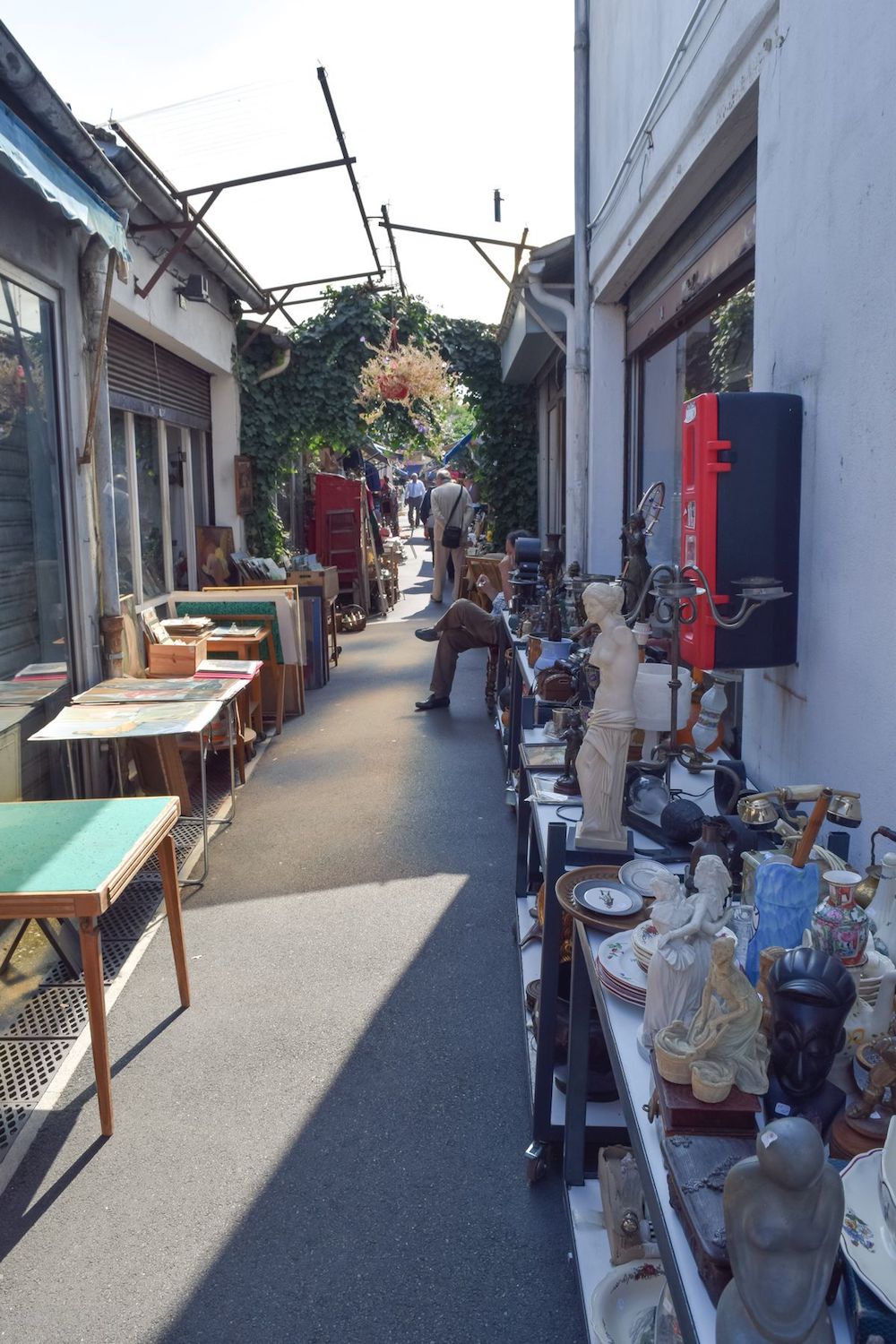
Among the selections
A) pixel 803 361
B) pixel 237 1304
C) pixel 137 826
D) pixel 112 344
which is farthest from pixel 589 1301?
pixel 112 344

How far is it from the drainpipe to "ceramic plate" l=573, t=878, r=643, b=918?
3.74 meters

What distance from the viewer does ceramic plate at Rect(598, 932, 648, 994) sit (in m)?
1.82

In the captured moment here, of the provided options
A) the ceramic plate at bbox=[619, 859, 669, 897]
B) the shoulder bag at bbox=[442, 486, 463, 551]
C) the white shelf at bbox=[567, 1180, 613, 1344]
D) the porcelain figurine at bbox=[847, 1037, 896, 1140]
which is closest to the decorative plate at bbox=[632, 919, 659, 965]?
the ceramic plate at bbox=[619, 859, 669, 897]

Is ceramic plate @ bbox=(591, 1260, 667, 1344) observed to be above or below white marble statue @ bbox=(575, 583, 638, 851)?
below

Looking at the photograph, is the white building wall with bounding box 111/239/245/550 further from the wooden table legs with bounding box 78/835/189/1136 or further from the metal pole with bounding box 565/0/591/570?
the wooden table legs with bounding box 78/835/189/1136

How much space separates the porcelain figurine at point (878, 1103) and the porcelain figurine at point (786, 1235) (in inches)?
13.3

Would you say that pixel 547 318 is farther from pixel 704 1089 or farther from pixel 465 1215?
pixel 704 1089

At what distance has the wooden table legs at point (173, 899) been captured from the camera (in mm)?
3342

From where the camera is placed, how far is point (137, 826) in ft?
10.5

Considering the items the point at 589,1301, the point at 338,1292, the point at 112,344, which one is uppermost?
the point at 112,344

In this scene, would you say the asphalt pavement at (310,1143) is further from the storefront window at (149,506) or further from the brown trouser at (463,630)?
the storefront window at (149,506)

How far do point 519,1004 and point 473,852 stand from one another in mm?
1573

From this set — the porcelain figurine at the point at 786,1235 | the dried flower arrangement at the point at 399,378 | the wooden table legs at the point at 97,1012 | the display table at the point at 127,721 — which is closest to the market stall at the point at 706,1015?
the porcelain figurine at the point at 786,1235

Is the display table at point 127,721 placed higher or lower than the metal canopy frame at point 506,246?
lower
